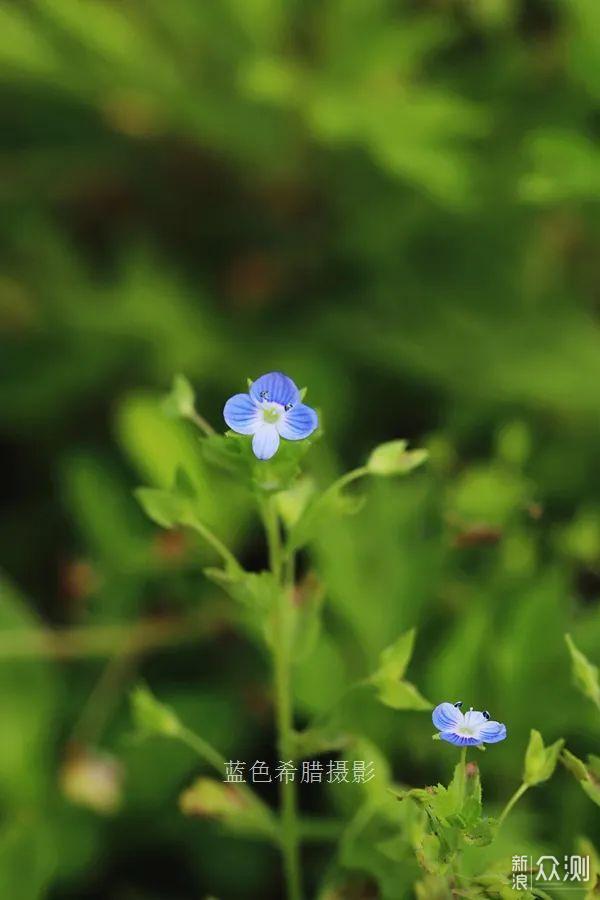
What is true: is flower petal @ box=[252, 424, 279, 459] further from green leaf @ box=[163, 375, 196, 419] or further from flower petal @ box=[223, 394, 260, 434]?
green leaf @ box=[163, 375, 196, 419]

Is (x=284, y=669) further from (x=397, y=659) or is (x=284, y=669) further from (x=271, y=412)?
(x=271, y=412)

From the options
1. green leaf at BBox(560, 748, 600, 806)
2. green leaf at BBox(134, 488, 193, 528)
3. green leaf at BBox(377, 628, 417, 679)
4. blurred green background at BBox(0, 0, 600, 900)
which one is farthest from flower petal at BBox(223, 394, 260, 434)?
blurred green background at BBox(0, 0, 600, 900)

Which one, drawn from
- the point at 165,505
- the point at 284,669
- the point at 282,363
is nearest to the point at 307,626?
the point at 284,669

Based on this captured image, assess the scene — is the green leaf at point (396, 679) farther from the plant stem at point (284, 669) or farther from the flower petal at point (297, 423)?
the flower petal at point (297, 423)

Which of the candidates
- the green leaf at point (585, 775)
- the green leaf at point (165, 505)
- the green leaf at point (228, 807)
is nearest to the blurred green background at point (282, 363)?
the green leaf at point (228, 807)

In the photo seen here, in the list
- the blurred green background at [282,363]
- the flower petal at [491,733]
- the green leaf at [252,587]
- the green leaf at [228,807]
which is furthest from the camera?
the blurred green background at [282,363]

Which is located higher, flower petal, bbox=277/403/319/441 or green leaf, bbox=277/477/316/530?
green leaf, bbox=277/477/316/530
